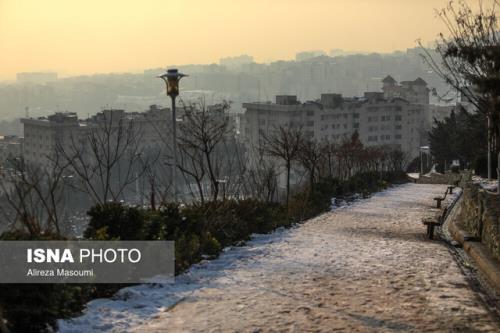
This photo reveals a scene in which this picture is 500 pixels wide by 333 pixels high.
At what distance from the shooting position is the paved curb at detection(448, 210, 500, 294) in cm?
752

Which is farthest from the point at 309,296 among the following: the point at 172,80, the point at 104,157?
the point at 104,157

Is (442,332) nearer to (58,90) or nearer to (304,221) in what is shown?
(304,221)

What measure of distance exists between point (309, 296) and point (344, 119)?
3092 inches

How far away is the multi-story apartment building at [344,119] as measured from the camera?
7981 cm

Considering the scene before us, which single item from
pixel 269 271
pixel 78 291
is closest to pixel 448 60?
pixel 269 271

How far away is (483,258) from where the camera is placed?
8602 millimetres

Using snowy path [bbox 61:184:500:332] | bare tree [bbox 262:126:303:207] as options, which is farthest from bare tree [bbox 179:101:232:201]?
snowy path [bbox 61:184:500:332]

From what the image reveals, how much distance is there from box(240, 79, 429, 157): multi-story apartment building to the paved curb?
63.2 metres

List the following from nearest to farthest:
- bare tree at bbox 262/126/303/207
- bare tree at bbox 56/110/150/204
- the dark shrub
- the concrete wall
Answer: the dark shrub, the concrete wall, bare tree at bbox 56/110/150/204, bare tree at bbox 262/126/303/207
